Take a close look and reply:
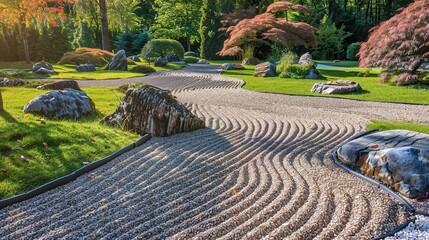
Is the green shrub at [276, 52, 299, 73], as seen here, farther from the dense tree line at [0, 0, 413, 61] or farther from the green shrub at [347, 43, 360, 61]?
the green shrub at [347, 43, 360, 61]

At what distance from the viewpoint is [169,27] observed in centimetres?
3819

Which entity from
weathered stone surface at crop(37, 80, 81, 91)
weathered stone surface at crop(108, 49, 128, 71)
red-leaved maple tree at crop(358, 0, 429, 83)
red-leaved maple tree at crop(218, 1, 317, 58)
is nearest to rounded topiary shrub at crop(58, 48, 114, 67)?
weathered stone surface at crop(108, 49, 128, 71)

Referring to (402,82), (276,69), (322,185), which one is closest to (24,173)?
(322,185)

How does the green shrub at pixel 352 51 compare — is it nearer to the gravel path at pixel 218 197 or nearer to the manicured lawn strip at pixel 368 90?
the manicured lawn strip at pixel 368 90

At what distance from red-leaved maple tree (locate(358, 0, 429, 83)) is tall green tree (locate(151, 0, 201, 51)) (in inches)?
991

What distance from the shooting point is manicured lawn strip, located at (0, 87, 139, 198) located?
415cm

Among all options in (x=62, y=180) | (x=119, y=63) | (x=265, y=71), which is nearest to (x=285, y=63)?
(x=265, y=71)

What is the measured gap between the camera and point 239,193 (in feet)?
12.5

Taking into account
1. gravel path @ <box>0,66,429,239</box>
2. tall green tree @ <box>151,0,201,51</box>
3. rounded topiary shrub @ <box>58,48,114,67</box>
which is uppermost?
tall green tree @ <box>151,0,201,51</box>

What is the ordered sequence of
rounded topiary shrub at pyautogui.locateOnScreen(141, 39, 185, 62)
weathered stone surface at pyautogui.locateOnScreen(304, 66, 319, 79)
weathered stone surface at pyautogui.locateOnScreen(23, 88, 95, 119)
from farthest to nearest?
rounded topiary shrub at pyautogui.locateOnScreen(141, 39, 185, 62)
weathered stone surface at pyautogui.locateOnScreen(304, 66, 319, 79)
weathered stone surface at pyautogui.locateOnScreen(23, 88, 95, 119)

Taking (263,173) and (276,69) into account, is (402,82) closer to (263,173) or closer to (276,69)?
(276,69)

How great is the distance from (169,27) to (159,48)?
14.1 m

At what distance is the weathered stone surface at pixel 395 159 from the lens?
3.92 m

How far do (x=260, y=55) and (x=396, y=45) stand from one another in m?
16.0
